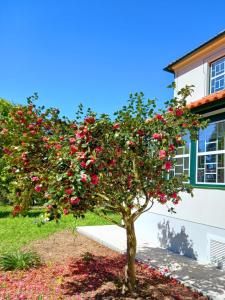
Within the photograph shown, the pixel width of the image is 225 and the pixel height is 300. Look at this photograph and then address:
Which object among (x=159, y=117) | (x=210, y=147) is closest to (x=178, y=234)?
(x=210, y=147)

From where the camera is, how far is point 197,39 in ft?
40.5

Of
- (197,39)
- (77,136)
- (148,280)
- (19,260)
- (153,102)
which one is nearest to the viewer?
(77,136)

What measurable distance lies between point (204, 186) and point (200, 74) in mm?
5206

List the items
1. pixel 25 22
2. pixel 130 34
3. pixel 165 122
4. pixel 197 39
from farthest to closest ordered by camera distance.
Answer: pixel 130 34 < pixel 197 39 < pixel 25 22 < pixel 165 122

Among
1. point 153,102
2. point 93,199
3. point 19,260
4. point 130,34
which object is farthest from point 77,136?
point 130,34

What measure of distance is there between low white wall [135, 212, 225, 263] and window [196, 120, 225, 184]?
4.83 ft

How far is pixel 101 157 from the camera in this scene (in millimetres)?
5359

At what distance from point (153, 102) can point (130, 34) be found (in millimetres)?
8248

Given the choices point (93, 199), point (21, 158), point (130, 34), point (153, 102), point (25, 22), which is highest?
point (130, 34)

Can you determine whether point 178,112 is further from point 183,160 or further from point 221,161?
point 183,160

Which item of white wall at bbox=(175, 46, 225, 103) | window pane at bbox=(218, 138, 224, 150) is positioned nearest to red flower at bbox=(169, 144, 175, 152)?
window pane at bbox=(218, 138, 224, 150)

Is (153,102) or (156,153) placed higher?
(153,102)

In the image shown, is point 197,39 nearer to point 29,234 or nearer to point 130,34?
point 130,34

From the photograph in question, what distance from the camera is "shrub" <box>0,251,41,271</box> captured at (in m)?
7.82
